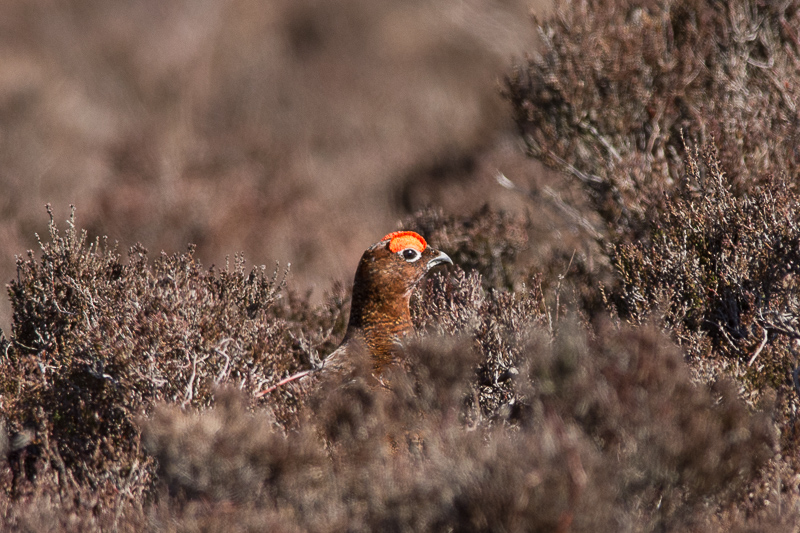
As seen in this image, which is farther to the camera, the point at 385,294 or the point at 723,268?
the point at 385,294

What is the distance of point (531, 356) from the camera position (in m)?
3.19

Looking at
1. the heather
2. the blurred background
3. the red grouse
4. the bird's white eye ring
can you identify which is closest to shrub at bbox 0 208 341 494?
the heather

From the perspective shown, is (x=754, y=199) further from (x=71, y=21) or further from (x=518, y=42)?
(x=71, y=21)

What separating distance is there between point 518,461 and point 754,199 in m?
2.85

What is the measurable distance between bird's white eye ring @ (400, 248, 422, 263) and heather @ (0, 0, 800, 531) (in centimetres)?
37

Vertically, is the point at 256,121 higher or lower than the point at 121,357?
higher

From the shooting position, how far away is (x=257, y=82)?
2270 centimetres

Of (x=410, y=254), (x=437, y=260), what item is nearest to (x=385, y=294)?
(x=410, y=254)

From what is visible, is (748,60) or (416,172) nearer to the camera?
(748,60)

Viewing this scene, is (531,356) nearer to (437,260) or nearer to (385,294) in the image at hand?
(385,294)

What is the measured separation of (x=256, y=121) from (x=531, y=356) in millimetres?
18996

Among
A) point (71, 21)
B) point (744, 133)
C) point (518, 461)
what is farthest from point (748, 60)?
point (71, 21)

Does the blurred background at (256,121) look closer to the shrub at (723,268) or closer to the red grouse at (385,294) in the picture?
the red grouse at (385,294)

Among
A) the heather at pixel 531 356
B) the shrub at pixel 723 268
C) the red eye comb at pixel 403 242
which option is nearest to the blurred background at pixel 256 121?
the heather at pixel 531 356
